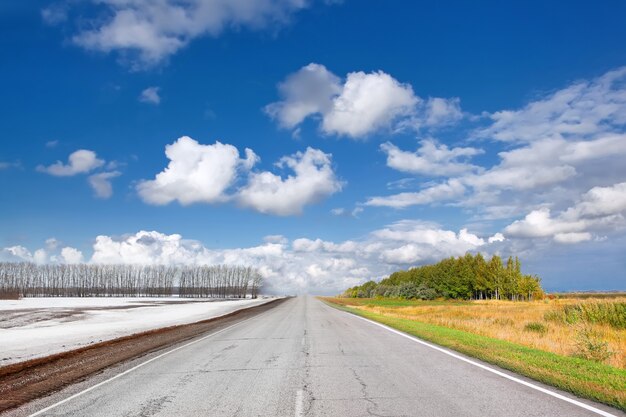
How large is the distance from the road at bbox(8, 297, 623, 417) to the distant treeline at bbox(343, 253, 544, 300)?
3991 inches

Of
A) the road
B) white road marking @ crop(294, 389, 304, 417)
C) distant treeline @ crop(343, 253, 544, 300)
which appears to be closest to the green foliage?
the road

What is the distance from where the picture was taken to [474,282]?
110m

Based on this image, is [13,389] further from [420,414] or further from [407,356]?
[407,356]

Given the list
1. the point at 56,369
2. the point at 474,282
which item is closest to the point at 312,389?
the point at 56,369

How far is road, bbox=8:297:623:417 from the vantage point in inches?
259

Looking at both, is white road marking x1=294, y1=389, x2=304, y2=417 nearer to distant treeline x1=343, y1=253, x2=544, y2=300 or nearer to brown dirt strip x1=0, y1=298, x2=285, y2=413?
brown dirt strip x1=0, y1=298, x2=285, y2=413

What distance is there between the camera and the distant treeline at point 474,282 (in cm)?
10450

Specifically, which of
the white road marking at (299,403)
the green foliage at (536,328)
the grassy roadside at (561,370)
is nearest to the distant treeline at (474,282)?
the green foliage at (536,328)

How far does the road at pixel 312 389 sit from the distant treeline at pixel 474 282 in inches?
3991

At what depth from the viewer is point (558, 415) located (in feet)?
19.8

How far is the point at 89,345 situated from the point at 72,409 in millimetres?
12307

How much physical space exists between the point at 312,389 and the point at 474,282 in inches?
4357

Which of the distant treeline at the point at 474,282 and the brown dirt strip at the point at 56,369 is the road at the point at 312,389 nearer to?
the brown dirt strip at the point at 56,369

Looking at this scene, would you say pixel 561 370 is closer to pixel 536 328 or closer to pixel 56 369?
pixel 56 369
